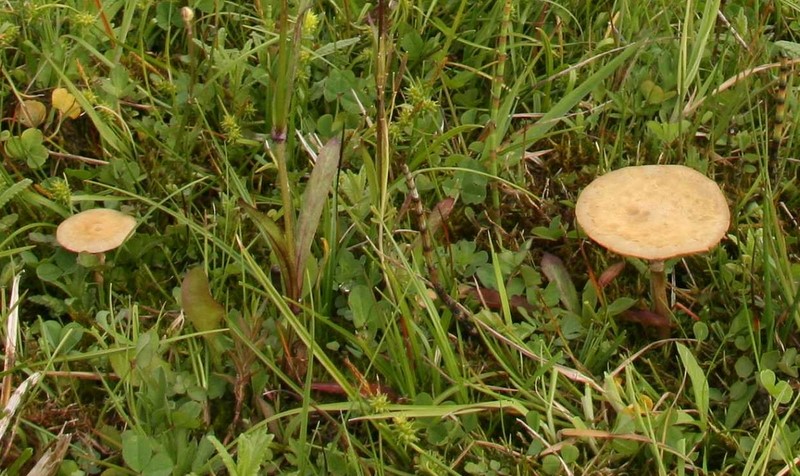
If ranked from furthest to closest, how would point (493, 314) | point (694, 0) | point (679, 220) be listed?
point (694, 0)
point (493, 314)
point (679, 220)

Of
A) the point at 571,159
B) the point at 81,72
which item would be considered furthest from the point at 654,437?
the point at 81,72

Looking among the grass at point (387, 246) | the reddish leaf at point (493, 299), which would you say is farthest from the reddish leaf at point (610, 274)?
the reddish leaf at point (493, 299)

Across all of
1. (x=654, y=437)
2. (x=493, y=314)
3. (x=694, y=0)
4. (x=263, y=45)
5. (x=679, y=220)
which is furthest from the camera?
(x=694, y=0)

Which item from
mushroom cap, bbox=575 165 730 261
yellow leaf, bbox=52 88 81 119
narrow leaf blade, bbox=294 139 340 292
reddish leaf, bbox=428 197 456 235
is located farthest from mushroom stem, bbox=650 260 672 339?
yellow leaf, bbox=52 88 81 119

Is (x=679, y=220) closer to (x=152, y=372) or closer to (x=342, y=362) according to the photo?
(x=342, y=362)

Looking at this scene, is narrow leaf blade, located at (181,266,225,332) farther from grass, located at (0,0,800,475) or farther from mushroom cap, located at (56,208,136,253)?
mushroom cap, located at (56,208,136,253)

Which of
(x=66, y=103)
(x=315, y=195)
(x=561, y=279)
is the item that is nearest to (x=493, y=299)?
(x=561, y=279)
